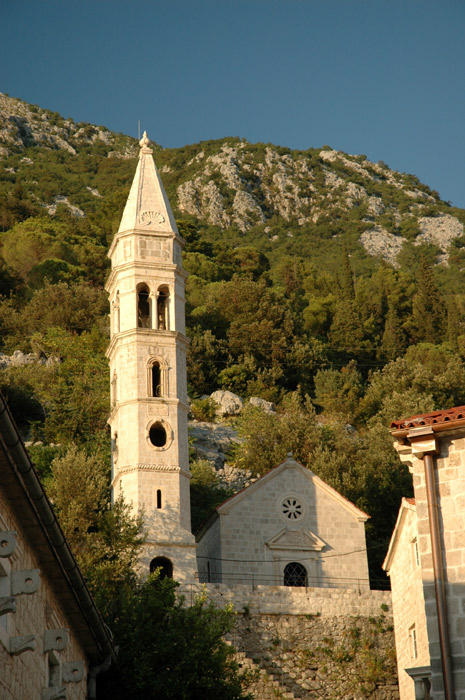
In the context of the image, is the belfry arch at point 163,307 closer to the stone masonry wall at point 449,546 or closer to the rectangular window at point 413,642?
the rectangular window at point 413,642

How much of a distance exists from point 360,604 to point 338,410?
96.1 ft

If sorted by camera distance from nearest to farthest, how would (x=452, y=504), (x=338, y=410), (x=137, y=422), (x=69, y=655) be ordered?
(x=452, y=504), (x=69, y=655), (x=137, y=422), (x=338, y=410)

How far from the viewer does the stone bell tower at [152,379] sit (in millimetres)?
35438

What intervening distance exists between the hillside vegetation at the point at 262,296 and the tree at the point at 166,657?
5656 mm

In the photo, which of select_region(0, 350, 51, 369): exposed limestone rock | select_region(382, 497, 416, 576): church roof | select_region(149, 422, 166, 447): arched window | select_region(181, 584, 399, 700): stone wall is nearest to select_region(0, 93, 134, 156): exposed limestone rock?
select_region(0, 350, 51, 369): exposed limestone rock

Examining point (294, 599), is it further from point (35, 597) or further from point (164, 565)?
point (35, 597)

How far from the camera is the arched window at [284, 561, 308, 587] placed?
3805 cm

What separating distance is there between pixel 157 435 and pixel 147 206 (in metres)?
8.73

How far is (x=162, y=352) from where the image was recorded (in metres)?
38.0

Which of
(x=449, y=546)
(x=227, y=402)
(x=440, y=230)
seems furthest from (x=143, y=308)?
(x=440, y=230)

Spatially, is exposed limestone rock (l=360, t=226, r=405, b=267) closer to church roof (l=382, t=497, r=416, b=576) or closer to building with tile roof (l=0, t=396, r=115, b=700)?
church roof (l=382, t=497, r=416, b=576)

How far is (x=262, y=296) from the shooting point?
235 ft

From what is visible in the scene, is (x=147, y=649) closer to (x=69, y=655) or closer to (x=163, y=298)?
(x=69, y=655)

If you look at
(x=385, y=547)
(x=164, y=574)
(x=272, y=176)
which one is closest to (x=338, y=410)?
(x=385, y=547)
